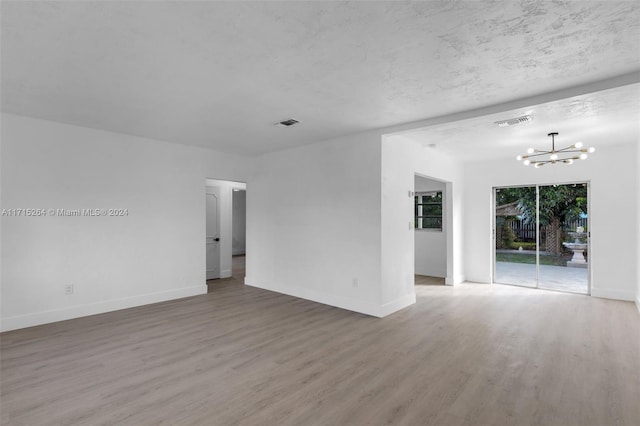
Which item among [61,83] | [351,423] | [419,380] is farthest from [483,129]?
[61,83]

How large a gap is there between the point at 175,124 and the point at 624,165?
7.46m

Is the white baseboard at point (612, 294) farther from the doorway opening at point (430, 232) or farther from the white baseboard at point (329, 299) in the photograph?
the white baseboard at point (329, 299)

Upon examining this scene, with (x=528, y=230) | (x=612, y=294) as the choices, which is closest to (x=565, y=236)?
(x=528, y=230)

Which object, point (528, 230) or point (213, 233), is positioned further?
point (213, 233)

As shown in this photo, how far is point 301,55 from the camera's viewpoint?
8.43 ft

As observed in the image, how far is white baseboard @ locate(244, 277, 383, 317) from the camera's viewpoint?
468 cm

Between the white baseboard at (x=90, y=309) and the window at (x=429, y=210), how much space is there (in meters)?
5.49

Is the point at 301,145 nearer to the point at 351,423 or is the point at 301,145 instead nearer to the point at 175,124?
the point at 175,124

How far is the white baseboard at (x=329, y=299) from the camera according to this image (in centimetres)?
468

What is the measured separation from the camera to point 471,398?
2549mm

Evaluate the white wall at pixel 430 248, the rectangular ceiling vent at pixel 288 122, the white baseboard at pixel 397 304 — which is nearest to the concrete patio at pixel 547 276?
the white wall at pixel 430 248

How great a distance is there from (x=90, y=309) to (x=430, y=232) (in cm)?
703

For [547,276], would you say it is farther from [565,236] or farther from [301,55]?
[301,55]

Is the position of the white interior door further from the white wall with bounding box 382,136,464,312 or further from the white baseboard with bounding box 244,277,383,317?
the white wall with bounding box 382,136,464,312
